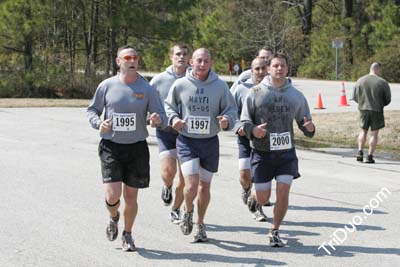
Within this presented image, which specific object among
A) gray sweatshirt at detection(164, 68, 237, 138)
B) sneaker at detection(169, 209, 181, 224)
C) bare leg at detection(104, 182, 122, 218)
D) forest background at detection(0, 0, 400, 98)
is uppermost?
forest background at detection(0, 0, 400, 98)

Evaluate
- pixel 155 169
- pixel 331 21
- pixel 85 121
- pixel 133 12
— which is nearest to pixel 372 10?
pixel 331 21

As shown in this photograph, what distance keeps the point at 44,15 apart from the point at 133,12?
5.07m

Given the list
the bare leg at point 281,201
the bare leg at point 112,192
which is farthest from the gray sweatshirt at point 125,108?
the bare leg at point 281,201

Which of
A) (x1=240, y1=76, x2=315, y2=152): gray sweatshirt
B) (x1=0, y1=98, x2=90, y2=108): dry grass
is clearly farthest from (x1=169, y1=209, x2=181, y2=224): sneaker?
(x1=0, y1=98, x2=90, y2=108): dry grass

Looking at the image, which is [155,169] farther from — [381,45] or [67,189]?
[381,45]

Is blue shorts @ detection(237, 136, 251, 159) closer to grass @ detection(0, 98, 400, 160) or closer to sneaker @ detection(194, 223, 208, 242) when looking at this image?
sneaker @ detection(194, 223, 208, 242)

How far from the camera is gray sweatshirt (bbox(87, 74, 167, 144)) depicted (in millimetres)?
7027

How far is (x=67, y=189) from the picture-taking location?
34.2 feet

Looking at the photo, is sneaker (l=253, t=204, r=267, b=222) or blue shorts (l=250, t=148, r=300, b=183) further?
sneaker (l=253, t=204, r=267, b=222)

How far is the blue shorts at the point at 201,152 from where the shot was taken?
755 cm

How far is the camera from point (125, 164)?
7156 mm

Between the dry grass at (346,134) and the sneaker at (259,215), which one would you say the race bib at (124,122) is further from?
the dry grass at (346,134)

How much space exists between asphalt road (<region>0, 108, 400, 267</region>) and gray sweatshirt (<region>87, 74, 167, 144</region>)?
1.12m

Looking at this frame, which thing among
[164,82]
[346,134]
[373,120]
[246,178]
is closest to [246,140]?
[246,178]
